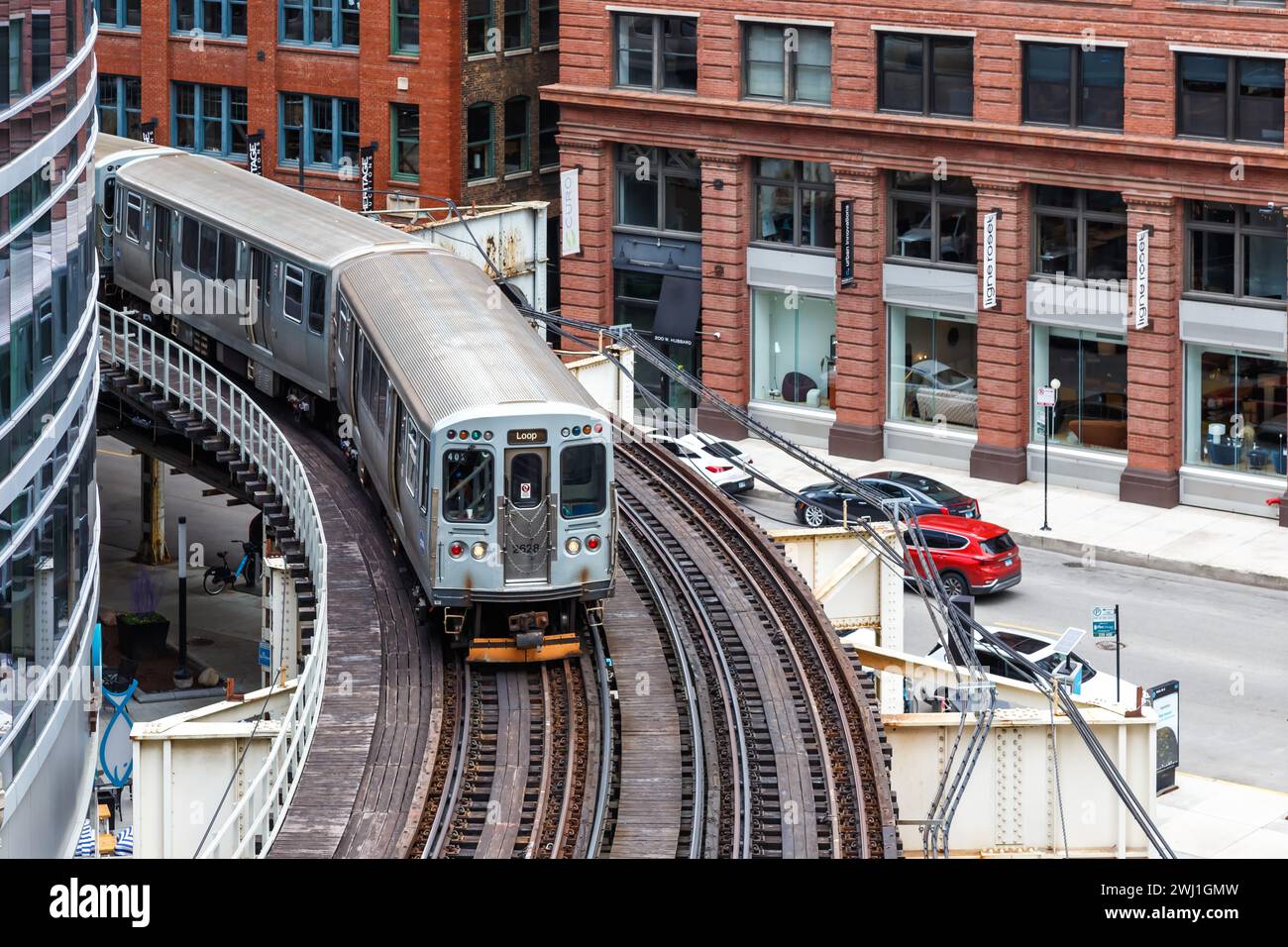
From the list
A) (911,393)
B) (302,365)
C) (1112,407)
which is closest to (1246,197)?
(1112,407)

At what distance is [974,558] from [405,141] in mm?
23828

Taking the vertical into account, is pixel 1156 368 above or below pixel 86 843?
above

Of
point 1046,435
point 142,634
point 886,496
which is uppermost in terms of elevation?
point 1046,435

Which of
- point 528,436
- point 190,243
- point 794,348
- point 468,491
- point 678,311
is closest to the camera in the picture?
point 528,436

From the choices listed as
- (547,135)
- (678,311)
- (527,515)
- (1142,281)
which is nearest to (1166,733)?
(527,515)

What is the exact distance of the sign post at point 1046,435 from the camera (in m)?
42.7

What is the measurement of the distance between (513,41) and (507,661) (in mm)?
35016

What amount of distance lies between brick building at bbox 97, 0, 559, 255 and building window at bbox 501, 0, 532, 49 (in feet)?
0.12

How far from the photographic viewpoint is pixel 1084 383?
149ft

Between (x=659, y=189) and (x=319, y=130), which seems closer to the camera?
(x=659, y=189)

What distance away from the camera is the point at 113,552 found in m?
46.2

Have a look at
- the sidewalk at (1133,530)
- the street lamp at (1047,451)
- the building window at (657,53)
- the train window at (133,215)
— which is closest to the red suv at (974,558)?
the sidewalk at (1133,530)

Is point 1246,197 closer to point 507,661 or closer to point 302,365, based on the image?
point 302,365

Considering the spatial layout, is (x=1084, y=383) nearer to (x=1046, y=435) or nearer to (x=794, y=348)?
(x=1046, y=435)
